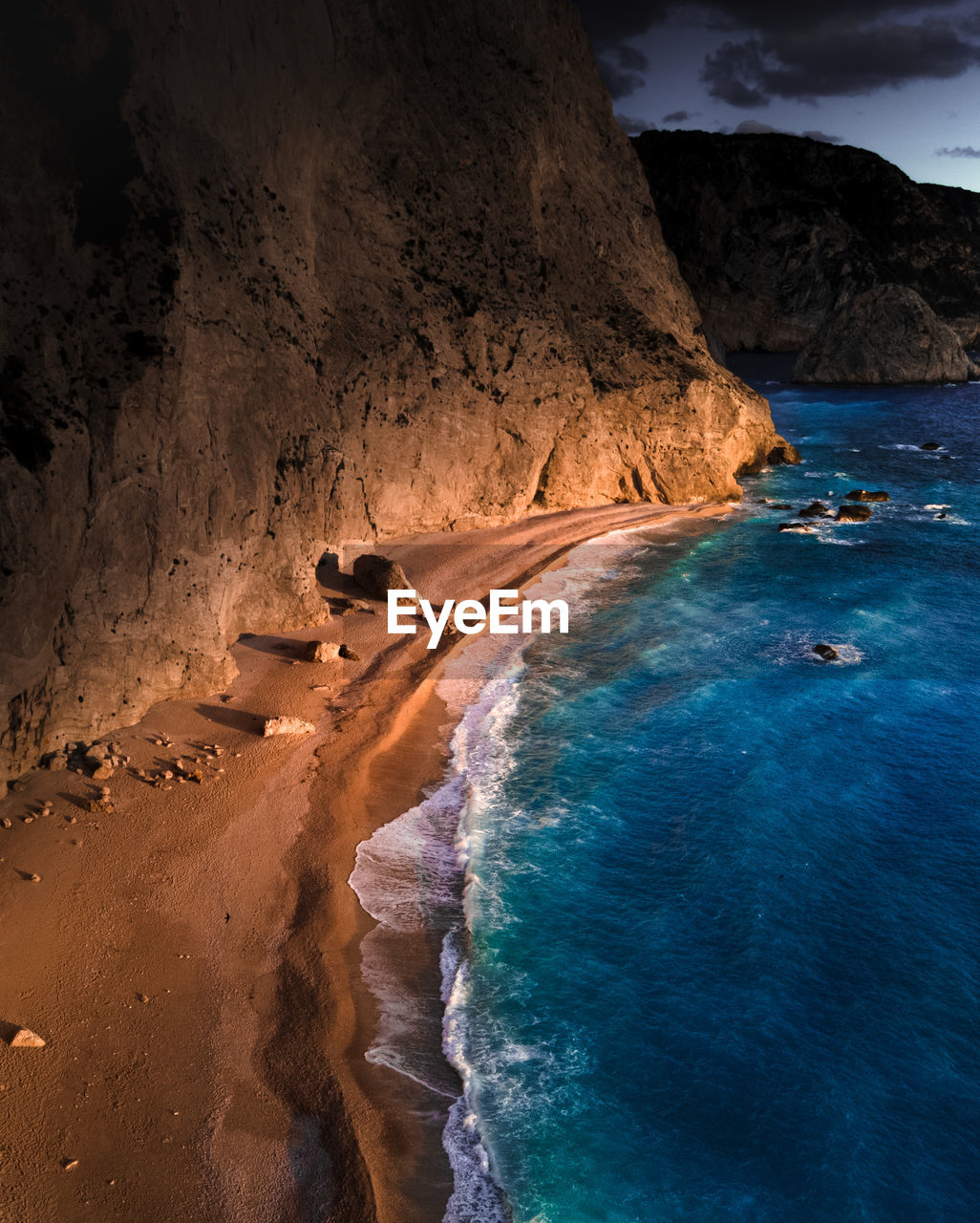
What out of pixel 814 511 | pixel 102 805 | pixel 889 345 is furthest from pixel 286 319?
pixel 889 345

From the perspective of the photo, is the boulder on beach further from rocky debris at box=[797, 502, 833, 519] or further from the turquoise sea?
the turquoise sea

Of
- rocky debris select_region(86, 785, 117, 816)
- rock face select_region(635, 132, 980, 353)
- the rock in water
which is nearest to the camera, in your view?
rocky debris select_region(86, 785, 117, 816)

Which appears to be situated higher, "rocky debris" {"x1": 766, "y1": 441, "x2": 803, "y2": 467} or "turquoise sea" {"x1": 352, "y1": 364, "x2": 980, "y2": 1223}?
"rocky debris" {"x1": 766, "y1": 441, "x2": 803, "y2": 467}

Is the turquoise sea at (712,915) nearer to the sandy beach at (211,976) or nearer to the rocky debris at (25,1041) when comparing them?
the sandy beach at (211,976)

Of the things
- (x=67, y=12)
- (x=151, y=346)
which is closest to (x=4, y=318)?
(x=151, y=346)

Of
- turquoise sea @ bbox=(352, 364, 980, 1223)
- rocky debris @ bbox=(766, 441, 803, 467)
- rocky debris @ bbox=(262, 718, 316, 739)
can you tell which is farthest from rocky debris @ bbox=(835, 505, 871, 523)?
rocky debris @ bbox=(262, 718, 316, 739)

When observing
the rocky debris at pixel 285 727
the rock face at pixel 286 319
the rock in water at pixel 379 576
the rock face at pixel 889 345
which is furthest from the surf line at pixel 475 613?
the rock face at pixel 889 345
